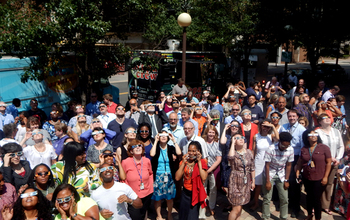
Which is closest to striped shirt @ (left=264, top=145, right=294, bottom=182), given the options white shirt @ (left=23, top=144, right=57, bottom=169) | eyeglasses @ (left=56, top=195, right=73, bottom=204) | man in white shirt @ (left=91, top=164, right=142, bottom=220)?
man in white shirt @ (left=91, top=164, right=142, bottom=220)

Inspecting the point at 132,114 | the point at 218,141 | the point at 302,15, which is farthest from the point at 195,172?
the point at 302,15

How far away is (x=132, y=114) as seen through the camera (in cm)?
806

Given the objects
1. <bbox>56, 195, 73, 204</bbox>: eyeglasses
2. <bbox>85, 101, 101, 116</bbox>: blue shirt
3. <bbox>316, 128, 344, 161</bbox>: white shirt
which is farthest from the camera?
<bbox>85, 101, 101, 116</bbox>: blue shirt

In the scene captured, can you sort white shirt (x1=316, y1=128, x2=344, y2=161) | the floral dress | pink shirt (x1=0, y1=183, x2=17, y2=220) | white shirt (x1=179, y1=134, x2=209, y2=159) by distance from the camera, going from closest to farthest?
pink shirt (x1=0, y1=183, x2=17, y2=220)
the floral dress
white shirt (x1=179, y1=134, x2=209, y2=159)
white shirt (x1=316, y1=128, x2=344, y2=161)

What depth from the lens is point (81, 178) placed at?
14.7 feet

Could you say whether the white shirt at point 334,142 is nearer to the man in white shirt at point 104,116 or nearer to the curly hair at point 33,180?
the man in white shirt at point 104,116

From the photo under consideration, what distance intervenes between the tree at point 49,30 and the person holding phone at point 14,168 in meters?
3.98

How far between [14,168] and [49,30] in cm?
456

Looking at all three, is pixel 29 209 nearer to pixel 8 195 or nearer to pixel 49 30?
pixel 8 195

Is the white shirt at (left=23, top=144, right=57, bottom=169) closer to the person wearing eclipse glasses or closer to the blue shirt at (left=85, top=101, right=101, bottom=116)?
the person wearing eclipse glasses

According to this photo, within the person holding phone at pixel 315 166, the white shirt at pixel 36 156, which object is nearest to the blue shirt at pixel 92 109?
the white shirt at pixel 36 156

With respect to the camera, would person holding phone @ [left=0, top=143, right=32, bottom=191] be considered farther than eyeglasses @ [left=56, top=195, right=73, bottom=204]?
Yes

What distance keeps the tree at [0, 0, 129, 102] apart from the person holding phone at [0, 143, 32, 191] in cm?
398

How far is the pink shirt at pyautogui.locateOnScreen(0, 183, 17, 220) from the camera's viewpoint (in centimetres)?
410
